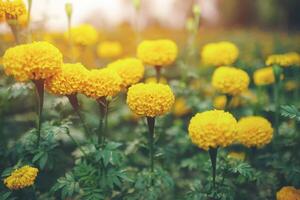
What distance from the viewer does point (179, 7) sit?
47.1 ft

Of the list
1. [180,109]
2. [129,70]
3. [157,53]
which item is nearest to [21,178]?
[129,70]

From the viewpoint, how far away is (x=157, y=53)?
2.94 metres

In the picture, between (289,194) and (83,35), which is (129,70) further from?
(289,194)

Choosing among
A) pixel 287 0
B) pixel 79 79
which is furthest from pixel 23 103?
pixel 287 0

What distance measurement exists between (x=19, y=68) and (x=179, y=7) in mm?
12554

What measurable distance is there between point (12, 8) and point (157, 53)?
962 mm

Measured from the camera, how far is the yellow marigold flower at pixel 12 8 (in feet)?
8.51

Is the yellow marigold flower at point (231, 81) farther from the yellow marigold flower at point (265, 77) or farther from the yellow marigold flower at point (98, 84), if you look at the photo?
the yellow marigold flower at point (98, 84)

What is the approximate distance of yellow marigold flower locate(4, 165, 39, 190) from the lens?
7.60 ft

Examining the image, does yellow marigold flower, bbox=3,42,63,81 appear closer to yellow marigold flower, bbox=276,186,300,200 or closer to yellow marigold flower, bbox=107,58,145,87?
yellow marigold flower, bbox=107,58,145,87

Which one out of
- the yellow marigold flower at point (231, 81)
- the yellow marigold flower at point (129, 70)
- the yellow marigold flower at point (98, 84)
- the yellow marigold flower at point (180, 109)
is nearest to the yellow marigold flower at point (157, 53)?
the yellow marigold flower at point (129, 70)

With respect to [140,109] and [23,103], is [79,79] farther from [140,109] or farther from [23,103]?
[23,103]

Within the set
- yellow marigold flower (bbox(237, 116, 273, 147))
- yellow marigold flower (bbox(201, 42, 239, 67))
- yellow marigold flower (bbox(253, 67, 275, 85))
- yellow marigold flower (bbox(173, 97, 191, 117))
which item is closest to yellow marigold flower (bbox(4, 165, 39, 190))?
yellow marigold flower (bbox(237, 116, 273, 147))

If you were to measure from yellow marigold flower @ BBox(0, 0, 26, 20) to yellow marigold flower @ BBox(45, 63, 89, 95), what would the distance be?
1.72ft
